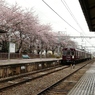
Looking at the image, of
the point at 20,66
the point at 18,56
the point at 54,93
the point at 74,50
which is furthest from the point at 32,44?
the point at 54,93

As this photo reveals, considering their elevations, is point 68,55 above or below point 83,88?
above

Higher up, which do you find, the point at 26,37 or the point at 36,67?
the point at 26,37

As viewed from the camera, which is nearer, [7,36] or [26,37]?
[7,36]

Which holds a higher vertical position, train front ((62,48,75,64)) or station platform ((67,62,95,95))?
train front ((62,48,75,64))

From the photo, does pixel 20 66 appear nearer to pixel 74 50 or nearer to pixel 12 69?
pixel 12 69

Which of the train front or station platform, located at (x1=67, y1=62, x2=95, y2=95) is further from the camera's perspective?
the train front

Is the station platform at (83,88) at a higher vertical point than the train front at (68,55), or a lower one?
lower

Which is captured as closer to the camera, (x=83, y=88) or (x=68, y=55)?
(x=83, y=88)

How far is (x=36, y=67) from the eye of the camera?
76.3ft

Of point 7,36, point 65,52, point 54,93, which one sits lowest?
point 54,93

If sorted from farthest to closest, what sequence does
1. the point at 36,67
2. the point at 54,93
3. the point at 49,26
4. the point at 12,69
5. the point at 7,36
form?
the point at 49,26 < the point at 7,36 < the point at 36,67 < the point at 12,69 < the point at 54,93

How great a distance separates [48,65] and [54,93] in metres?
19.6

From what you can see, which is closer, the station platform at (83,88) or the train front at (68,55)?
the station platform at (83,88)

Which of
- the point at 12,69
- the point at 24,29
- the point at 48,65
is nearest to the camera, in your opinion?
the point at 12,69
